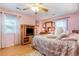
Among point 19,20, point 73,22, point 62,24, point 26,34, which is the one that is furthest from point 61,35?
point 19,20

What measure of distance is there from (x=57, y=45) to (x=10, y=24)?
2.68ft

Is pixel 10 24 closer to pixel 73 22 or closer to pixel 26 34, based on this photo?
pixel 26 34

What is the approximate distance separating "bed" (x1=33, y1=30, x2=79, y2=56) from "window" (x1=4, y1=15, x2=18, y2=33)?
0.38 metres

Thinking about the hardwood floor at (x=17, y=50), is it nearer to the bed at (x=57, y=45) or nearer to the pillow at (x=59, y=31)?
the bed at (x=57, y=45)

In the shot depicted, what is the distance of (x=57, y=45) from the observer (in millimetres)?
1462

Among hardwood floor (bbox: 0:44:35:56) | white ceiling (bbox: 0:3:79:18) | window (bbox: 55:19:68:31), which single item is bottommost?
hardwood floor (bbox: 0:44:35:56)

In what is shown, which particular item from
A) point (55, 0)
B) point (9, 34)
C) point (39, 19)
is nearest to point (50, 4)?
point (55, 0)

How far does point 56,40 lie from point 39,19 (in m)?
0.44

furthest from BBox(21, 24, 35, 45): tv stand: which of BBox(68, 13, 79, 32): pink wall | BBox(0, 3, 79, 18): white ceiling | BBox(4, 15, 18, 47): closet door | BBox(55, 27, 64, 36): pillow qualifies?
→ BBox(68, 13, 79, 32): pink wall

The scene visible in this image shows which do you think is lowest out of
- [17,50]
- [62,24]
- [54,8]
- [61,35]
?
[17,50]

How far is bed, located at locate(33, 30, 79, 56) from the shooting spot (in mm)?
1348

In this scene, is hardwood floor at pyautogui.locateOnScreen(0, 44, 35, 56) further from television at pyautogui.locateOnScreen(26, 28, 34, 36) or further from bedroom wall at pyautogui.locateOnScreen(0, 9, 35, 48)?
television at pyautogui.locateOnScreen(26, 28, 34, 36)

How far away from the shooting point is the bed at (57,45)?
4.42ft

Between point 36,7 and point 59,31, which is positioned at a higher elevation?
point 36,7
